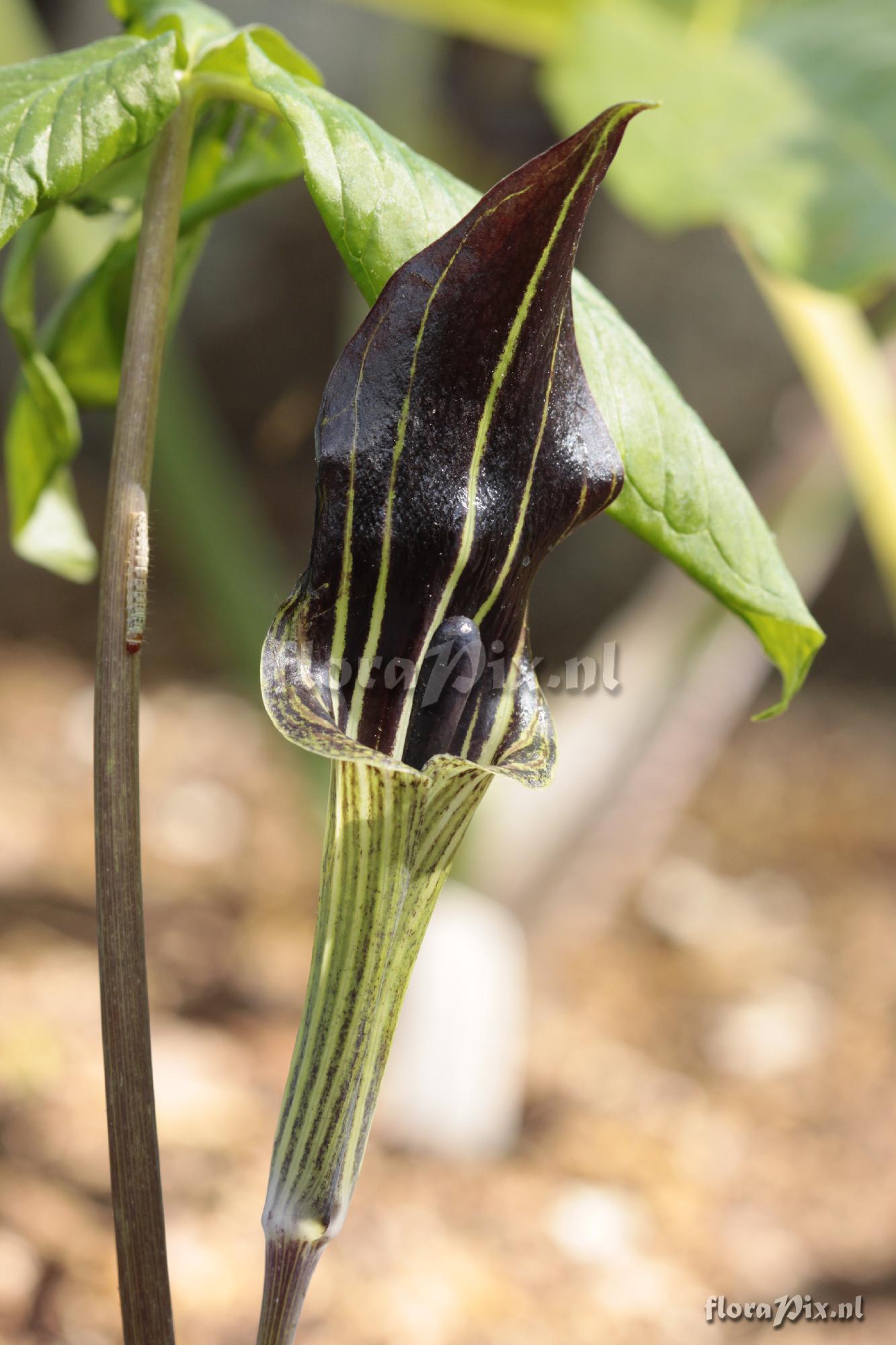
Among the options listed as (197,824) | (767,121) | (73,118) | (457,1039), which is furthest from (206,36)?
(197,824)

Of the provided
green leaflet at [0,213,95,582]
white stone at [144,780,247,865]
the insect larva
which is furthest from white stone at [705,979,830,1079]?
the insect larva

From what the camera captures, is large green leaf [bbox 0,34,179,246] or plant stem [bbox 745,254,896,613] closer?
large green leaf [bbox 0,34,179,246]

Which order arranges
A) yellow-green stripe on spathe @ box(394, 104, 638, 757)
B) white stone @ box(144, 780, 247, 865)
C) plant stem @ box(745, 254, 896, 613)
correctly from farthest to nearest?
white stone @ box(144, 780, 247, 865)
plant stem @ box(745, 254, 896, 613)
yellow-green stripe on spathe @ box(394, 104, 638, 757)

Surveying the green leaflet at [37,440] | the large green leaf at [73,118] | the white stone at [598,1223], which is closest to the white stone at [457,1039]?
the white stone at [598,1223]

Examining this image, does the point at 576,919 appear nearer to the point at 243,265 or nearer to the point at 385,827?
the point at 385,827

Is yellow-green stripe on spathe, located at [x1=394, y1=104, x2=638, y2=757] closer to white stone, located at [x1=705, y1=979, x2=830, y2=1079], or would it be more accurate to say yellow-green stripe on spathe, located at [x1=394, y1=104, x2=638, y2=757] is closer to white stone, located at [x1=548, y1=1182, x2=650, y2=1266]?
white stone, located at [x1=548, y1=1182, x2=650, y2=1266]

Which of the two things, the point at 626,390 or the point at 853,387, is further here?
the point at 853,387

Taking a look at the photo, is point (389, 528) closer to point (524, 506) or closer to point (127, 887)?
point (524, 506)

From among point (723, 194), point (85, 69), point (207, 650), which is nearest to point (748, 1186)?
point (723, 194)
